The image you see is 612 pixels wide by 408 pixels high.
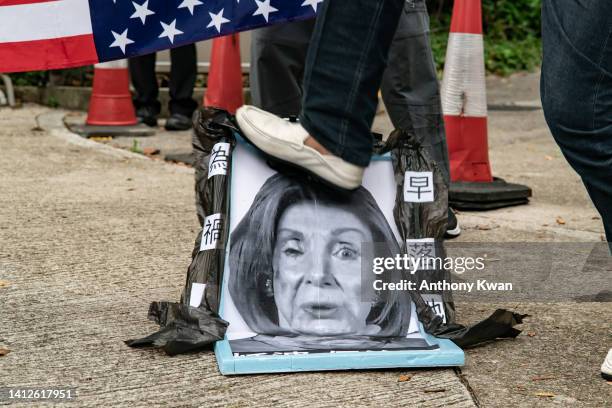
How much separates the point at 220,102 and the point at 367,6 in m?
3.56

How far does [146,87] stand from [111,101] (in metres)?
0.40

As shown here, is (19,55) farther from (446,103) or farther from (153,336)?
(446,103)

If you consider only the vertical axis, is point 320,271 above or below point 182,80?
above

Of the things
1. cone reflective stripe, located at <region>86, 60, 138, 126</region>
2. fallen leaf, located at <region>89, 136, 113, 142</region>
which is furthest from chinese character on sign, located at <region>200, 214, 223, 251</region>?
cone reflective stripe, located at <region>86, 60, 138, 126</region>

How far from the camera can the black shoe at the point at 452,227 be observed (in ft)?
12.7

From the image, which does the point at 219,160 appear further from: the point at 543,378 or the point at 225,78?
the point at 225,78

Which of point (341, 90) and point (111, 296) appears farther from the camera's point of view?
point (111, 296)

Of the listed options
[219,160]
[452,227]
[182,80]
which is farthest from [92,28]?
[182,80]

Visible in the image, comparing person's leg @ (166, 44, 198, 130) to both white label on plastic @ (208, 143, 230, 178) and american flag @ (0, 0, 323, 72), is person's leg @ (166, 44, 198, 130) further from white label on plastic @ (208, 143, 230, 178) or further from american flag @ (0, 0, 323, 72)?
white label on plastic @ (208, 143, 230, 178)

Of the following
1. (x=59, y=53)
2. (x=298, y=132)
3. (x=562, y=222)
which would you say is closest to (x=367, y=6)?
(x=298, y=132)

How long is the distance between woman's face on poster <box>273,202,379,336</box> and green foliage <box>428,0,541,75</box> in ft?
31.6

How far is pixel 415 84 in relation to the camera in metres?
3.71

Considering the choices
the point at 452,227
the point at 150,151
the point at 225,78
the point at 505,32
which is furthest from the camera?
the point at 505,32

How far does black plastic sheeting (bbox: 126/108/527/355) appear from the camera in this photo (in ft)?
8.73
